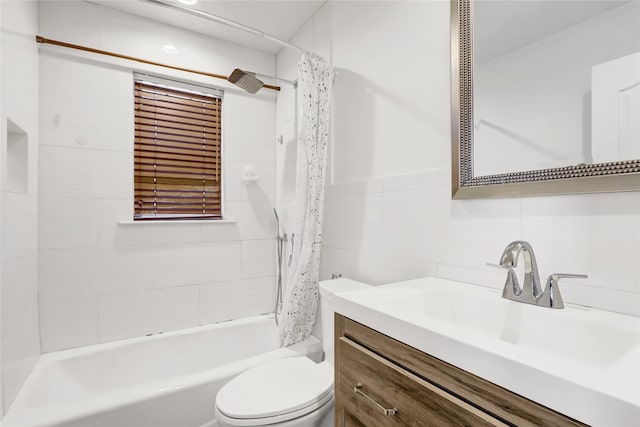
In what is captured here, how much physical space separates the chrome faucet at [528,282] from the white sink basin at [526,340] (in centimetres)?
3

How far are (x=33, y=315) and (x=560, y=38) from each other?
267 centimetres

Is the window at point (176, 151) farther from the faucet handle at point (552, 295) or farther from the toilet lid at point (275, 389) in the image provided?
the faucet handle at point (552, 295)

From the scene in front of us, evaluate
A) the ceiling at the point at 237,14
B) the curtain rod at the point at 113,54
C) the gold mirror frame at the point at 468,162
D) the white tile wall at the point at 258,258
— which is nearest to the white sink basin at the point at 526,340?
the gold mirror frame at the point at 468,162

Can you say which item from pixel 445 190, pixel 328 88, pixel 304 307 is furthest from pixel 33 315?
pixel 445 190

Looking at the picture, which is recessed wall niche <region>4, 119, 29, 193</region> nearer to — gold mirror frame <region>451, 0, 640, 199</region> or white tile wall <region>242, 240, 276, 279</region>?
white tile wall <region>242, 240, 276, 279</region>

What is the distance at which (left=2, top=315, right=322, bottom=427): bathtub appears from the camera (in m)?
1.24

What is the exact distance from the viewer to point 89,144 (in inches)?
75.2

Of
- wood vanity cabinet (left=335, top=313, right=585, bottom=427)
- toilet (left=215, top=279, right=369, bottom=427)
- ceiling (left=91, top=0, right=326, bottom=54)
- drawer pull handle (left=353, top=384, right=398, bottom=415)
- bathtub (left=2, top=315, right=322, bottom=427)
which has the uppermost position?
ceiling (left=91, top=0, right=326, bottom=54)

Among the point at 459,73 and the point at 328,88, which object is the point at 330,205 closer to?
the point at 328,88

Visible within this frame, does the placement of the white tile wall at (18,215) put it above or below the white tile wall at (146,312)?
above

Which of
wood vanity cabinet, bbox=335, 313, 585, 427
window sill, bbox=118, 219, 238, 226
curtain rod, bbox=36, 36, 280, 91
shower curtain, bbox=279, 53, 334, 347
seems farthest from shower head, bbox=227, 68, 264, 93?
wood vanity cabinet, bbox=335, 313, 585, 427

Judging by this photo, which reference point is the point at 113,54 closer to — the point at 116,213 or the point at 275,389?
the point at 116,213

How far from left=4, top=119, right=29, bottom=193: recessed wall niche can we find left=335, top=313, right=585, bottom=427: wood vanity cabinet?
5.73 feet

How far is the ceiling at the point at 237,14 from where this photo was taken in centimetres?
197
